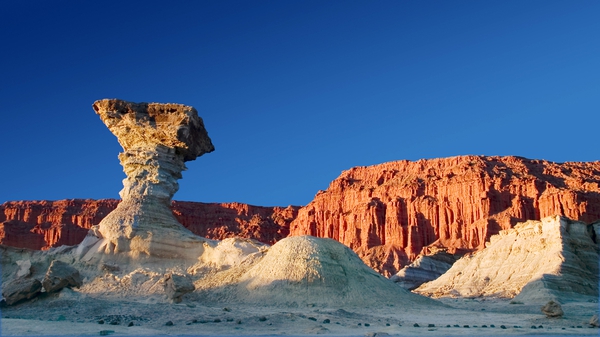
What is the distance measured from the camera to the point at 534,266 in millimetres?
41406

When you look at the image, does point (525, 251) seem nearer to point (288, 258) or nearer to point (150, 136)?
point (288, 258)

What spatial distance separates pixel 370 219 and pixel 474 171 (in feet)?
70.1

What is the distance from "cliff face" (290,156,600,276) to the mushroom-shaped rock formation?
2604 inches

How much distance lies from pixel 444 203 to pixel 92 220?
7239cm

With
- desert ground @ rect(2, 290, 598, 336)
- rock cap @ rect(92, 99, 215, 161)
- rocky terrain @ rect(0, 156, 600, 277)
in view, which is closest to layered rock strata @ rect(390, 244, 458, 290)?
rocky terrain @ rect(0, 156, 600, 277)

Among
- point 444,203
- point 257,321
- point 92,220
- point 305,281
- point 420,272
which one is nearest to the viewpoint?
point 257,321

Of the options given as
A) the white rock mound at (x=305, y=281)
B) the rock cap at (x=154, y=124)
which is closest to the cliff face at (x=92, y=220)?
the rock cap at (x=154, y=124)

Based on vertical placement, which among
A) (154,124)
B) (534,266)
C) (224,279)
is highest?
(154,124)

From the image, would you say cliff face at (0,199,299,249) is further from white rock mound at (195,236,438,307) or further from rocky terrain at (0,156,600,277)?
A: white rock mound at (195,236,438,307)

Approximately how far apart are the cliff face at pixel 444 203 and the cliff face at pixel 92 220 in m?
10.6

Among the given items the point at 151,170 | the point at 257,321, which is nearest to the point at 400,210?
the point at 151,170

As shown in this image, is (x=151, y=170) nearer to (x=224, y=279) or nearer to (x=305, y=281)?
(x=224, y=279)

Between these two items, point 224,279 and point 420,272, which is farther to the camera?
point 420,272

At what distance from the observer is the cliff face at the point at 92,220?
13188 centimetres
